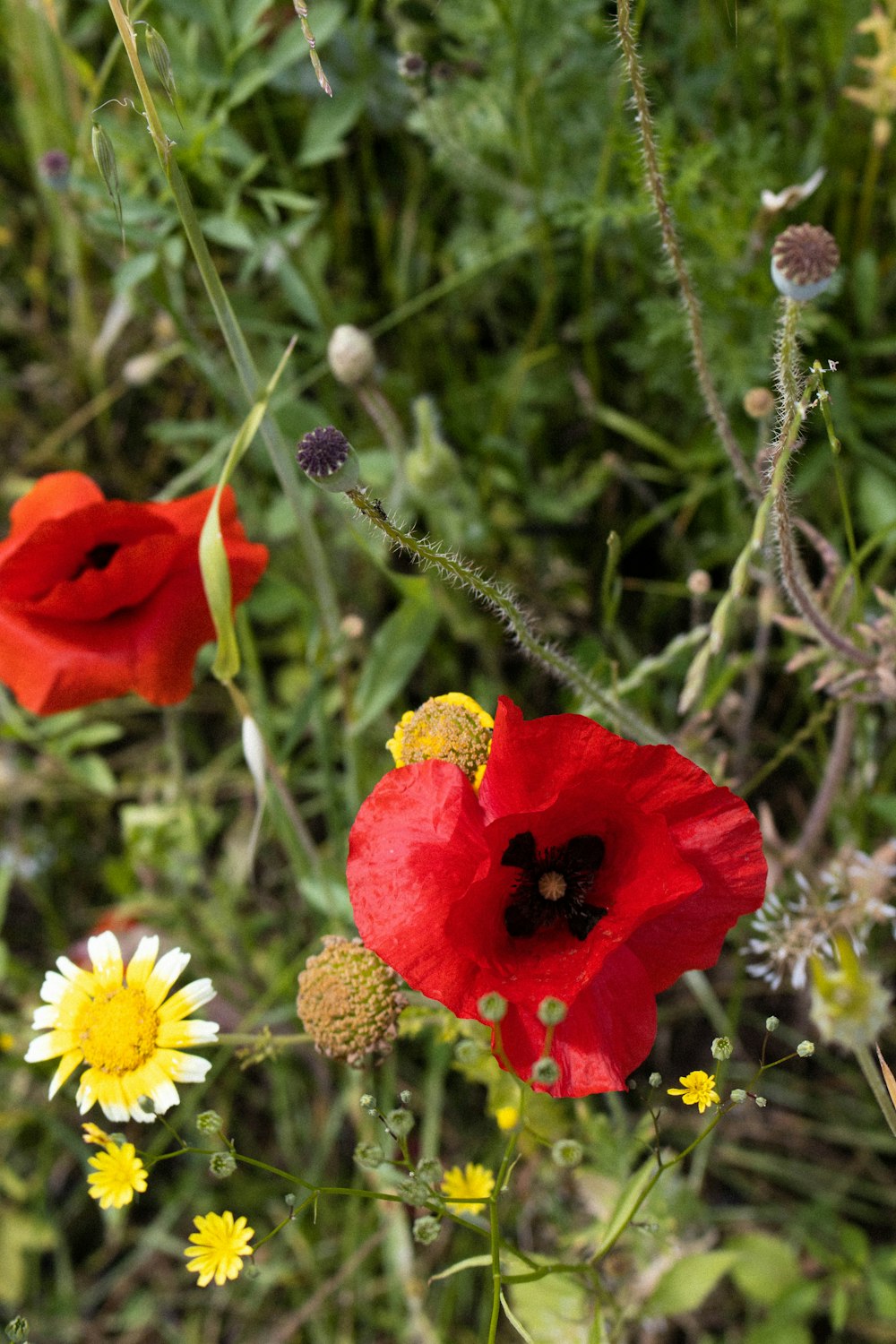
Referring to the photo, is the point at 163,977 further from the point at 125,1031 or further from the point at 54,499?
the point at 54,499

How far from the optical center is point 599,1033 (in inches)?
43.3

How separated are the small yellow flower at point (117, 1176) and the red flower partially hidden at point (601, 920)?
34 cm

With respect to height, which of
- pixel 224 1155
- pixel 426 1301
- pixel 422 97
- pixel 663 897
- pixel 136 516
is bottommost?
pixel 426 1301

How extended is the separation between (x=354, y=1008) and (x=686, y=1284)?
77 centimetres

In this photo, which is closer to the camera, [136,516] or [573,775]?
[573,775]

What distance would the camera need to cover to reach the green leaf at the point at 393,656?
1.90 m

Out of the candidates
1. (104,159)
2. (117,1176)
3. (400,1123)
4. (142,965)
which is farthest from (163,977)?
(104,159)

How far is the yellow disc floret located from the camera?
119cm

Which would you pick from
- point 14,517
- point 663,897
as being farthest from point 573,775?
point 14,517

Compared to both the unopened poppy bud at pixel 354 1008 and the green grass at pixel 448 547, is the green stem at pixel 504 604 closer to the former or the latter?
the green grass at pixel 448 547

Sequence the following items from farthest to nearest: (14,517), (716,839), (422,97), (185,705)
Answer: (185,705)
(422,97)
(14,517)
(716,839)

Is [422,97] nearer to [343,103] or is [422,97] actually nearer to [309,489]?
[343,103]

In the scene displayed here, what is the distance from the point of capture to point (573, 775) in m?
1.09

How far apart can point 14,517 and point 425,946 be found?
98cm
